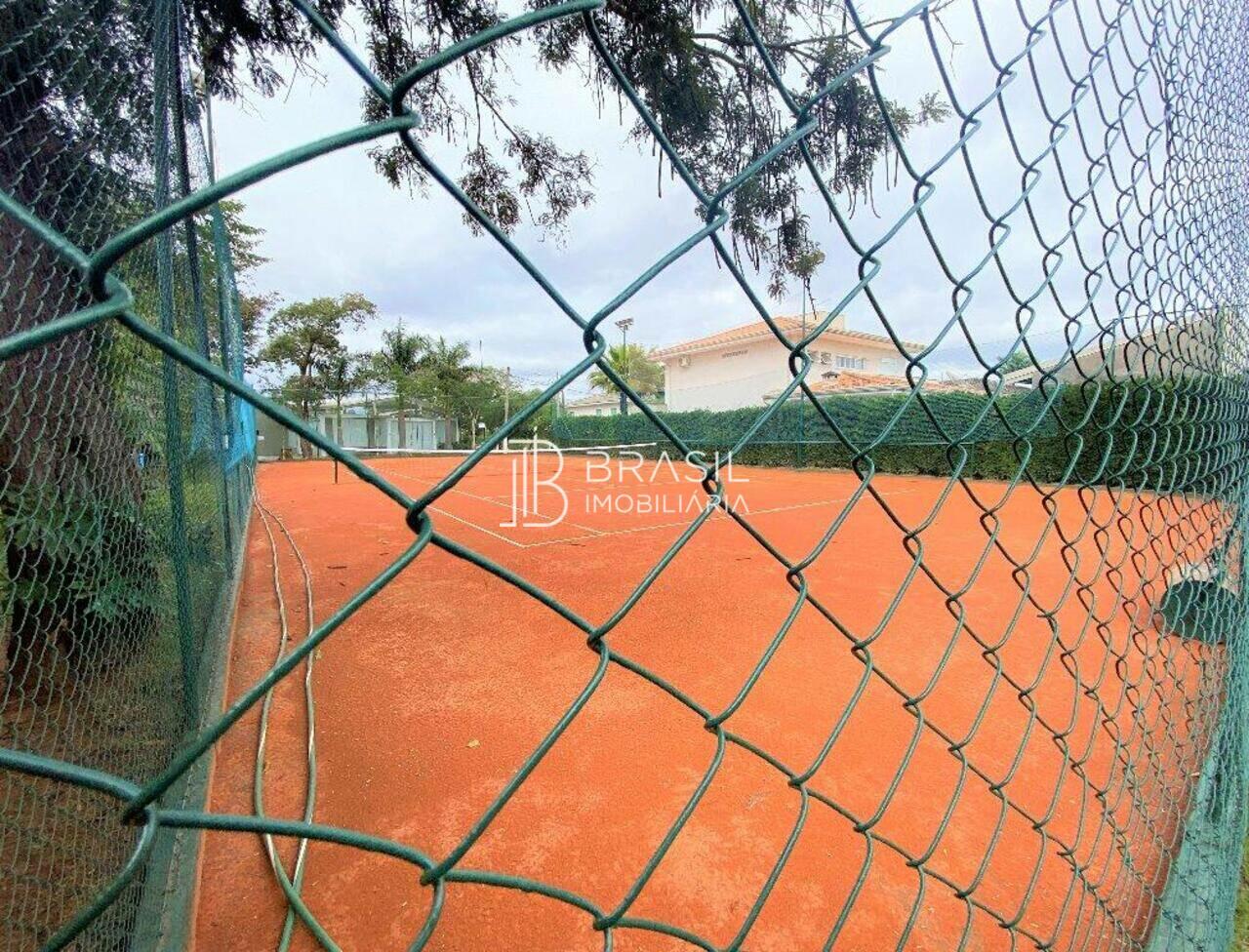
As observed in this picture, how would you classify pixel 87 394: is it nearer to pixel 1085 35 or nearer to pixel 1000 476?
pixel 1085 35

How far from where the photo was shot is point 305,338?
2012 centimetres

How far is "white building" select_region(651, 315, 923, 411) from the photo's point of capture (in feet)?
65.6

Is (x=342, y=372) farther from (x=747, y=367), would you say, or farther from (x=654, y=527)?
(x=654, y=527)

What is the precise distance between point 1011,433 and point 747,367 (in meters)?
24.3

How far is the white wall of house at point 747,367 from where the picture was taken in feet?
65.5

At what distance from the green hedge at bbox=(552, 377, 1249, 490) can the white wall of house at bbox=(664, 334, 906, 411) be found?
6.37 ft

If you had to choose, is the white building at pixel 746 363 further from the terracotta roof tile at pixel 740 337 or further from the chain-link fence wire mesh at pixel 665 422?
the chain-link fence wire mesh at pixel 665 422

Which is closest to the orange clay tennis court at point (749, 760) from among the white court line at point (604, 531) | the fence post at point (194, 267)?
the fence post at point (194, 267)

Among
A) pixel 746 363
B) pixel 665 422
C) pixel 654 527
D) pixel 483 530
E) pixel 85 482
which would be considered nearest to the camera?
pixel 665 422

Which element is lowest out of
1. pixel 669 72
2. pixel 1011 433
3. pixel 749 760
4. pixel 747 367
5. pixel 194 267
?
pixel 749 760

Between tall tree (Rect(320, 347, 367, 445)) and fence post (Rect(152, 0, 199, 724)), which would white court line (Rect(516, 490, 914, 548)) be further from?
tall tree (Rect(320, 347, 367, 445))

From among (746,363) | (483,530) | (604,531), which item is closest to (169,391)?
(483,530)

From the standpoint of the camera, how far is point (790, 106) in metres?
0.64

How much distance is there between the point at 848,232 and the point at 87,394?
1964mm
